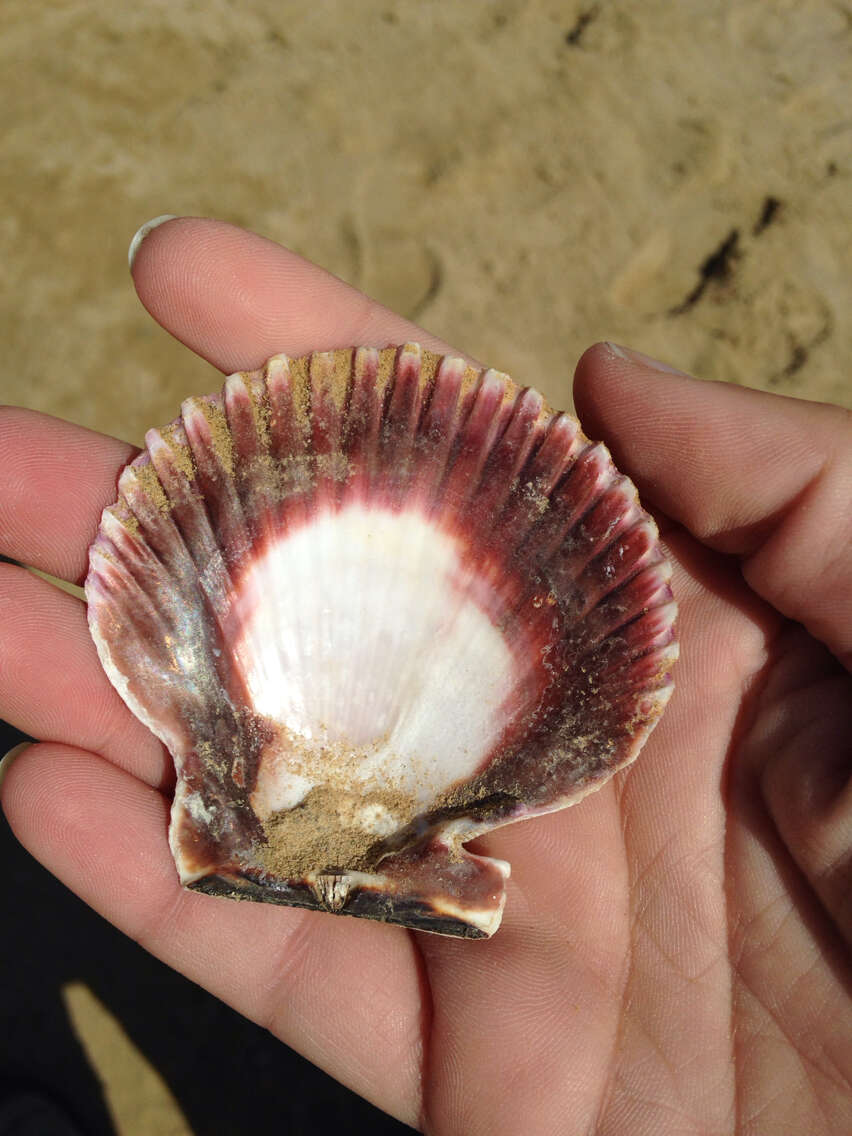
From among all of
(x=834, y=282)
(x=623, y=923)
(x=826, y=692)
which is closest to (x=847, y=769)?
(x=826, y=692)

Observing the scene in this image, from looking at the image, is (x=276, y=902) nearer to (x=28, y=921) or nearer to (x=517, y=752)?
(x=517, y=752)

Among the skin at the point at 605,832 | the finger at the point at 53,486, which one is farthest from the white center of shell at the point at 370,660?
the finger at the point at 53,486

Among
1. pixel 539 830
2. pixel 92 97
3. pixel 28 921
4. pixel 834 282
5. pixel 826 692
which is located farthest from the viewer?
pixel 92 97

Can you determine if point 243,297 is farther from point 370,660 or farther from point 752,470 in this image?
point 752,470

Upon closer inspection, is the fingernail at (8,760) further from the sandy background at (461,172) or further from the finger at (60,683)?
the sandy background at (461,172)

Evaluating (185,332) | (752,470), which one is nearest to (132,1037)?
(185,332)

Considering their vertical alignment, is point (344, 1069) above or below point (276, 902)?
below
